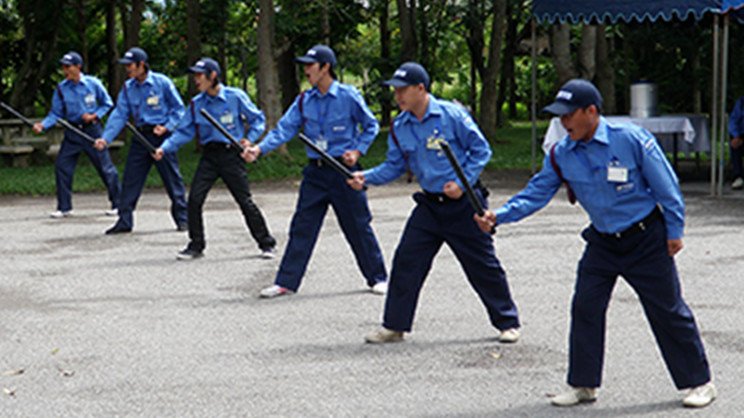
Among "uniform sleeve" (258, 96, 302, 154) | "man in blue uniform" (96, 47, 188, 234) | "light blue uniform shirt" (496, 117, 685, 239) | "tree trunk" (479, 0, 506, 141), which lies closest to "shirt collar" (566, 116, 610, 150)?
"light blue uniform shirt" (496, 117, 685, 239)

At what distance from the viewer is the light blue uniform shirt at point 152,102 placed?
13.2m

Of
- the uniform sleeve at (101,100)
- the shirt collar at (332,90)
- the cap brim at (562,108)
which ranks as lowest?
the uniform sleeve at (101,100)

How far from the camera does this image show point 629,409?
19.5 ft

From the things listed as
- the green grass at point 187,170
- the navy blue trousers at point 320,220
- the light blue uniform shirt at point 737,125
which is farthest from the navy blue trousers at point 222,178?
the light blue uniform shirt at point 737,125

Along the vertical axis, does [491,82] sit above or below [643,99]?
below

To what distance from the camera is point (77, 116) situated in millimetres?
14594

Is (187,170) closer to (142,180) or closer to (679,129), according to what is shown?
(142,180)

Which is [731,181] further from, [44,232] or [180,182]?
[44,232]

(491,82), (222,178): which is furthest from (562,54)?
(222,178)

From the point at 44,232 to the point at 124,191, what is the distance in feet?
3.51

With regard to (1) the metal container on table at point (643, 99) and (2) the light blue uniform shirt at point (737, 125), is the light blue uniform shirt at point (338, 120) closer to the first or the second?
(2) the light blue uniform shirt at point (737, 125)

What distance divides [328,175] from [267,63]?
38.6 ft

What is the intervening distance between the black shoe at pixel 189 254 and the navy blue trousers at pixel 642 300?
19.3 feet

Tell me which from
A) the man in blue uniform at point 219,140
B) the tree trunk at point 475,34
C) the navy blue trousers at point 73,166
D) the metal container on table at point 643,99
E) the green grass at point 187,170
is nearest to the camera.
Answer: the man in blue uniform at point 219,140
